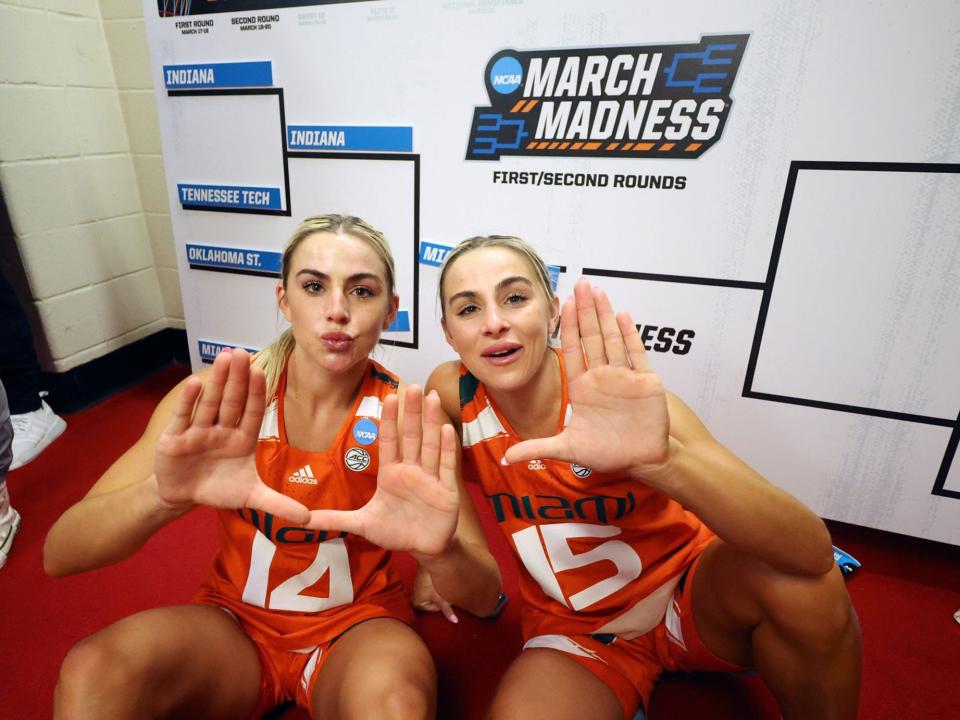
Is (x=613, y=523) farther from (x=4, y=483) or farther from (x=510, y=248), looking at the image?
(x=4, y=483)

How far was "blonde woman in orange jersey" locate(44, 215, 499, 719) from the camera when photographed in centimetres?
94

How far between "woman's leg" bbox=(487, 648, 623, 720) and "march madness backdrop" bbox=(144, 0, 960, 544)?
1.19 metres

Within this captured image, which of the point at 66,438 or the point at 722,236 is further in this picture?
the point at 66,438

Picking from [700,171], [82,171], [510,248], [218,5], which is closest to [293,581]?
[510,248]

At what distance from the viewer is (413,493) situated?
962mm

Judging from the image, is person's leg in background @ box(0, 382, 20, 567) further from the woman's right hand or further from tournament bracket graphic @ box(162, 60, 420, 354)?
the woman's right hand

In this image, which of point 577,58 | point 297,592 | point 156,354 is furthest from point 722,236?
point 156,354

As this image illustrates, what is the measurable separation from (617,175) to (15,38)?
263 cm

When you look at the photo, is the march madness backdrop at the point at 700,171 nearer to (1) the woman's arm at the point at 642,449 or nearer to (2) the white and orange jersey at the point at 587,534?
(2) the white and orange jersey at the point at 587,534

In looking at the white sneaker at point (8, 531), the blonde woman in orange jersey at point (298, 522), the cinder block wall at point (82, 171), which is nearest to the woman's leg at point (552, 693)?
the blonde woman in orange jersey at point (298, 522)

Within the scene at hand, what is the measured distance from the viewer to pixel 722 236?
72.3 inches

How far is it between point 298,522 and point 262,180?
1.95m

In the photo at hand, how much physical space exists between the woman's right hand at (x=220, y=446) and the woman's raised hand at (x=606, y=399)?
0.44 m

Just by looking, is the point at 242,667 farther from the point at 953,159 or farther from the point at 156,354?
the point at 156,354
